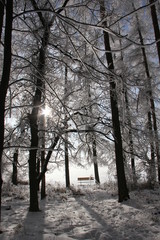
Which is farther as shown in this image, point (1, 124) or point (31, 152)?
point (31, 152)

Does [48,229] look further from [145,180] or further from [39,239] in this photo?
[145,180]

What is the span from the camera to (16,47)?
489 centimetres

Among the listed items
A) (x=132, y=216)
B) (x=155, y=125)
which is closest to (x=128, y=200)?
(x=132, y=216)

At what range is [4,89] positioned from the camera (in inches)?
108

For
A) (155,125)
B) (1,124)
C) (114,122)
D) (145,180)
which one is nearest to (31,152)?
(114,122)

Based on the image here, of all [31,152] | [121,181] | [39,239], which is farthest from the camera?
[121,181]

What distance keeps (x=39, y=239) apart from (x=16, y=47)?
431 cm

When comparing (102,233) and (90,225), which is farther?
(90,225)

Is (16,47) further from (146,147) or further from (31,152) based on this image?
(146,147)

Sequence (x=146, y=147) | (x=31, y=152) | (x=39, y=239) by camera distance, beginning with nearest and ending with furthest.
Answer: (x=39, y=239), (x=31, y=152), (x=146, y=147)

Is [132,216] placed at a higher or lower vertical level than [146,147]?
lower

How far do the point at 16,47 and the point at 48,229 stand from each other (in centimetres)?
437

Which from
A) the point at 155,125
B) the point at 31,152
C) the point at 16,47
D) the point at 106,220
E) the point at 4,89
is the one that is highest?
the point at 16,47

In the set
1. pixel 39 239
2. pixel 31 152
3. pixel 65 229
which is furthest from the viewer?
pixel 31 152
